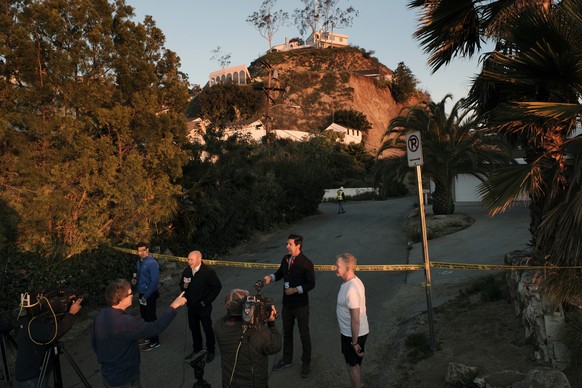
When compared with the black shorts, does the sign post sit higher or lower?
higher

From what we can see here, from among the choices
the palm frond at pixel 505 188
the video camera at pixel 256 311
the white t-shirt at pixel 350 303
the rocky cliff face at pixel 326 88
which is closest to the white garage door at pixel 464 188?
the palm frond at pixel 505 188

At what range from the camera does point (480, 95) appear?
21.1 feet

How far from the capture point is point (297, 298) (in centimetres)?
543

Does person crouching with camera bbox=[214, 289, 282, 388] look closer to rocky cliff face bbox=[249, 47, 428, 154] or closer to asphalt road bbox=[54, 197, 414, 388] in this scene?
asphalt road bbox=[54, 197, 414, 388]

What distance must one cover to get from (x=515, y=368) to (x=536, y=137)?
9.08 feet

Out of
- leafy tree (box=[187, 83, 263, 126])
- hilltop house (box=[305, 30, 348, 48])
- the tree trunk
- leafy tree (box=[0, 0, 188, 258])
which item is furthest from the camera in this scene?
hilltop house (box=[305, 30, 348, 48])

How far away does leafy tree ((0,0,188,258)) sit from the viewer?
7.89 metres

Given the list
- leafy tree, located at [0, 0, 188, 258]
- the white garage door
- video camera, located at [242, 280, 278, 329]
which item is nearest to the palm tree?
the white garage door

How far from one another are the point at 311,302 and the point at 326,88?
75067mm

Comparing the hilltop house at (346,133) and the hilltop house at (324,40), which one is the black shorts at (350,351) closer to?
the hilltop house at (346,133)

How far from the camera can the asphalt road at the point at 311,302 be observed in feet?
18.3

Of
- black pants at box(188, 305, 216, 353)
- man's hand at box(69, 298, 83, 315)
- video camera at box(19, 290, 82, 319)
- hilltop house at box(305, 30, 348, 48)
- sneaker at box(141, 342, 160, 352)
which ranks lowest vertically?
sneaker at box(141, 342, 160, 352)

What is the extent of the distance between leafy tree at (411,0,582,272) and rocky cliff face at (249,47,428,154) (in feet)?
213

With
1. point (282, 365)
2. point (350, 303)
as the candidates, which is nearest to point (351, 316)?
point (350, 303)
